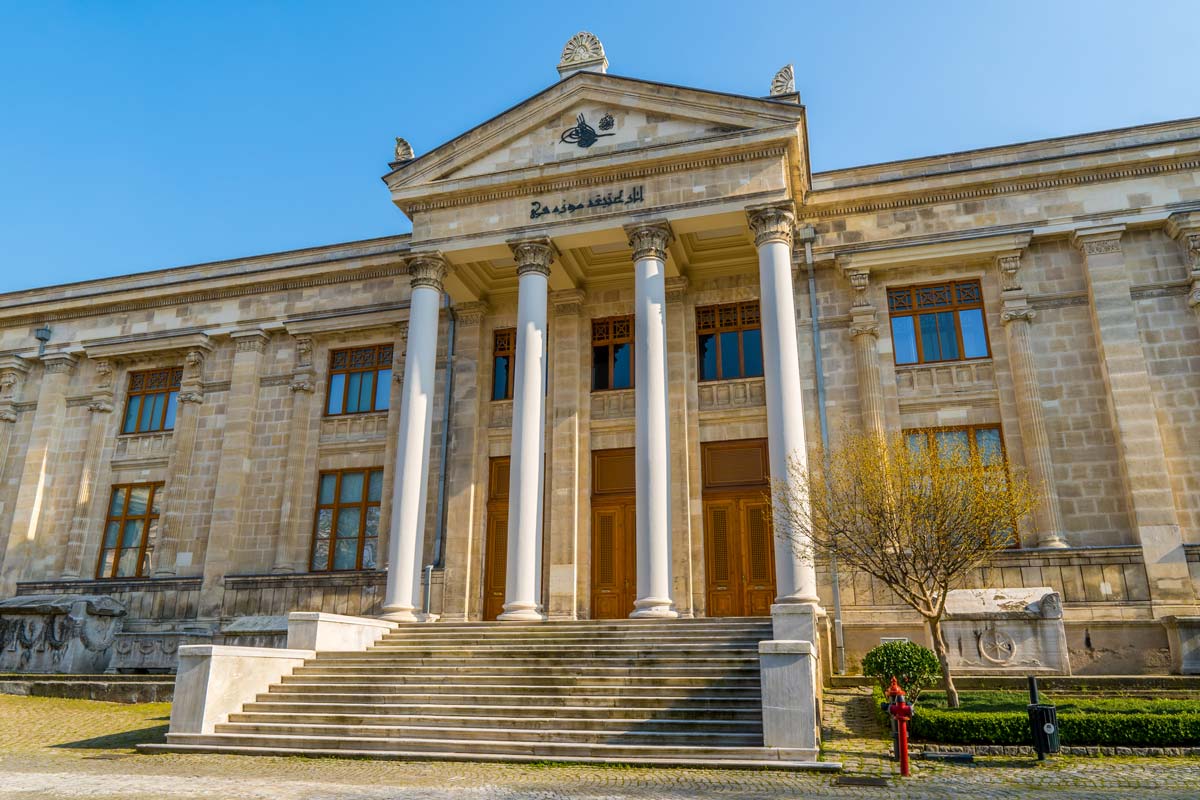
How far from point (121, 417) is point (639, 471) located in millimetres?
18234

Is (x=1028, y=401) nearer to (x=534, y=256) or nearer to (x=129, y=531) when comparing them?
(x=534, y=256)

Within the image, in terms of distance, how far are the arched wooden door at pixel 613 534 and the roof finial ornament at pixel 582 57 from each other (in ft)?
32.4

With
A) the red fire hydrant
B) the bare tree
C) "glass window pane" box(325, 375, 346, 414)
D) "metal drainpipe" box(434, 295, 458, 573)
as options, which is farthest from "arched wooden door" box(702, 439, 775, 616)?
"glass window pane" box(325, 375, 346, 414)

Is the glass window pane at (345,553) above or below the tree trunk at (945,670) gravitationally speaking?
above

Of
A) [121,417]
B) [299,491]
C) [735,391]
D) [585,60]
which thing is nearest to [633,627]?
[735,391]

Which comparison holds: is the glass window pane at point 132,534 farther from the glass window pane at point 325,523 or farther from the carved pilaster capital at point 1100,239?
the carved pilaster capital at point 1100,239

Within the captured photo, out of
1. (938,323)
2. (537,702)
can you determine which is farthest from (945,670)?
(938,323)

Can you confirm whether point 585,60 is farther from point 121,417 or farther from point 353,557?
point 121,417

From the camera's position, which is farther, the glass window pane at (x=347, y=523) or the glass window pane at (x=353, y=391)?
the glass window pane at (x=353, y=391)

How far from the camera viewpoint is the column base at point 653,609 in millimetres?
16438

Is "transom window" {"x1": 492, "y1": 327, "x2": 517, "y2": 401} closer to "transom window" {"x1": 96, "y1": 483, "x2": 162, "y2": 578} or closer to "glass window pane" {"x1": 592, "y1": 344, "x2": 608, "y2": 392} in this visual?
"glass window pane" {"x1": 592, "y1": 344, "x2": 608, "y2": 392}

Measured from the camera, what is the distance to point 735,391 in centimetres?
2147

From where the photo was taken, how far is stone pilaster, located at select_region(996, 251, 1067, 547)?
18.3 meters

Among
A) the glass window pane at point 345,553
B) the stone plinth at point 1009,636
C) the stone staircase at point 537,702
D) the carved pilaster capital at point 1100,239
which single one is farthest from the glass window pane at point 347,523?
the carved pilaster capital at point 1100,239
